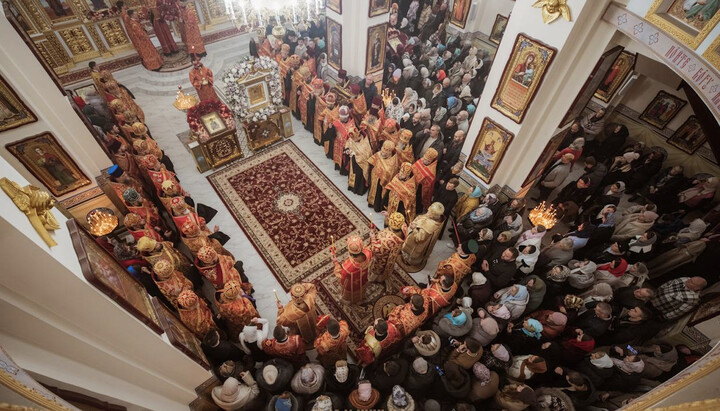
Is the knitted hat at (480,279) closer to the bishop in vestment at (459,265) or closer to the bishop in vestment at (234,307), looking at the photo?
the bishop in vestment at (459,265)

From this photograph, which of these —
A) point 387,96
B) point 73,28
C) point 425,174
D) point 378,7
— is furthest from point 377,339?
point 73,28

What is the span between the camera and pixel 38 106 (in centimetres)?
498

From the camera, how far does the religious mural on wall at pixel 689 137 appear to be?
812cm

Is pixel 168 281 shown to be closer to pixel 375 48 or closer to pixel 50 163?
pixel 50 163

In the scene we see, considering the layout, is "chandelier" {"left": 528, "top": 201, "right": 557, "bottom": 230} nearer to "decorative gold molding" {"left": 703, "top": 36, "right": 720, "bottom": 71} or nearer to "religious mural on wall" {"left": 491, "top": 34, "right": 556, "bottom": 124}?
"religious mural on wall" {"left": 491, "top": 34, "right": 556, "bottom": 124}

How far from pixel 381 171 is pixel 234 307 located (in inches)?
151

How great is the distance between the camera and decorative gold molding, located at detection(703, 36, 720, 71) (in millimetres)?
3602

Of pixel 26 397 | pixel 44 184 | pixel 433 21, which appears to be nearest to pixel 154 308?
pixel 26 397

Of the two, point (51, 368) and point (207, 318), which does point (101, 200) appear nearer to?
point (207, 318)

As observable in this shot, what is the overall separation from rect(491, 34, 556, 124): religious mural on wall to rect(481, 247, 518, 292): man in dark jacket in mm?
2243

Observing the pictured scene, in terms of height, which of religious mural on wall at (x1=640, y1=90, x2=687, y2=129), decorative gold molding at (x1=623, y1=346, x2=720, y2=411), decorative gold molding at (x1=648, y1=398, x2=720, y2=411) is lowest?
religious mural on wall at (x1=640, y1=90, x2=687, y2=129)

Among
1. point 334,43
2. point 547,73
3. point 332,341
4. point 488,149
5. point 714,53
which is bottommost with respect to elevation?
point 332,341

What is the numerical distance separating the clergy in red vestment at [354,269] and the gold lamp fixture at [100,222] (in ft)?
12.4

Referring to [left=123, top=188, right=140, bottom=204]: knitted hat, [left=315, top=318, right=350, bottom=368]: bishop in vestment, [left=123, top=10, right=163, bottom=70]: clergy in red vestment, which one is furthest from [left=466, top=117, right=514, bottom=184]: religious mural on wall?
[left=123, top=10, right=163, bottom=70]: clergy in red vestment
